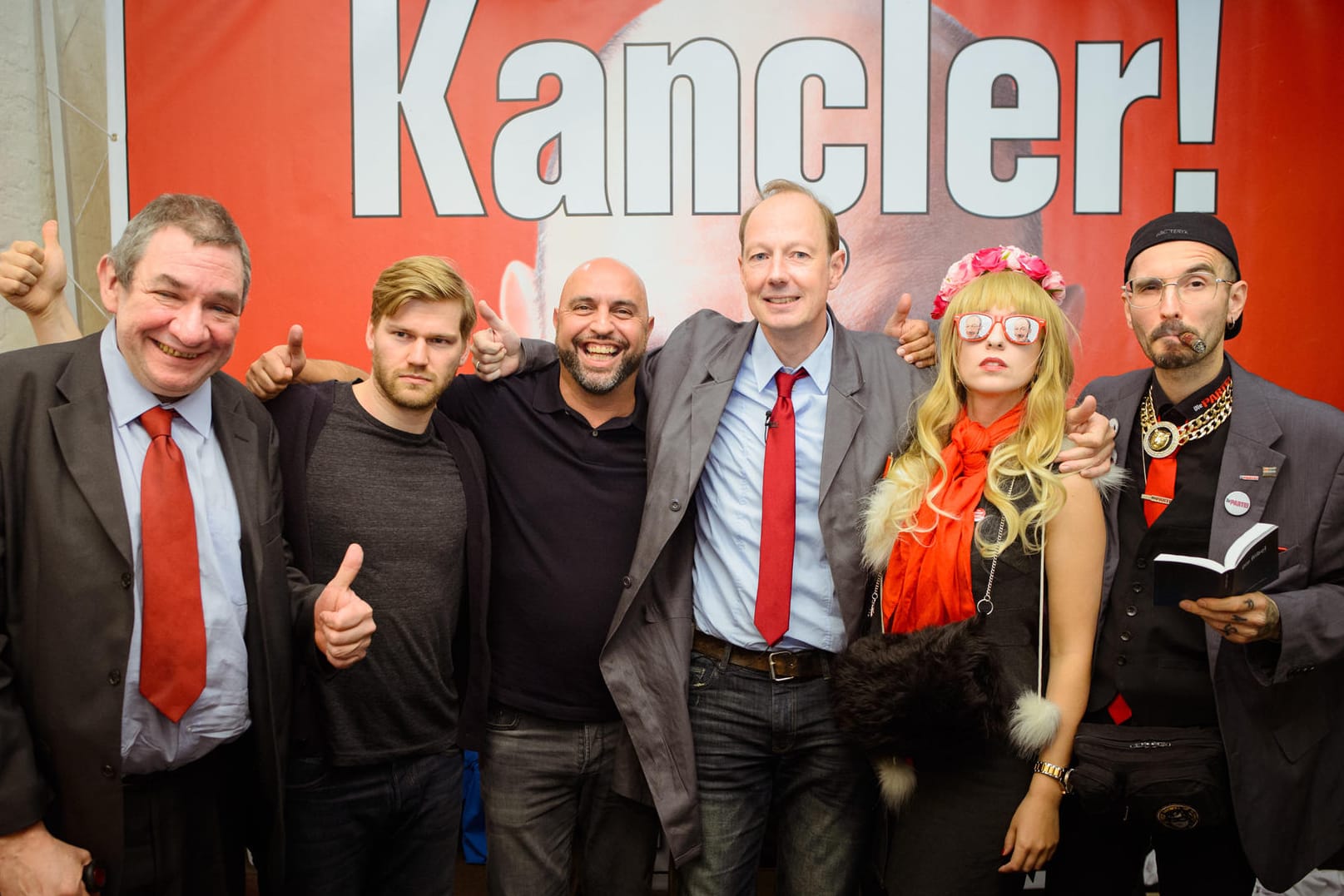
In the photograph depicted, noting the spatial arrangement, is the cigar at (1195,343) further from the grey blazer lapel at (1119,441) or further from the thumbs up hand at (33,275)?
the thumbs up hand at (33,275)

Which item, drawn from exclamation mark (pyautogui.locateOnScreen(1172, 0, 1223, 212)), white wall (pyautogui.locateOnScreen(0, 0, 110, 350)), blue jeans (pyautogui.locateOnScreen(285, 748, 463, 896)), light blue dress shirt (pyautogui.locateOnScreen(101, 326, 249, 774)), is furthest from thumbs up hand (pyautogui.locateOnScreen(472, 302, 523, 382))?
exclamation mark (pyautogui.locateOnScreen(1172, 0, 1223, 212))

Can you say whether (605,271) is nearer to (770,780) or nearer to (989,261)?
(989,261)

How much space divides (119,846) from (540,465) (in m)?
1.25

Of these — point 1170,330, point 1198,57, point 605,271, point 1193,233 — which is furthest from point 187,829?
point 1198,57

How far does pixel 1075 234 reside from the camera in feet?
11.5

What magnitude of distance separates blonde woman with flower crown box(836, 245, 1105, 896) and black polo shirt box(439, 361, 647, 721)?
69cm

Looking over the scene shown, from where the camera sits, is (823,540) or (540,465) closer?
(823,540)

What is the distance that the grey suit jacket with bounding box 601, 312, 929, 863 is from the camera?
90.0 inches

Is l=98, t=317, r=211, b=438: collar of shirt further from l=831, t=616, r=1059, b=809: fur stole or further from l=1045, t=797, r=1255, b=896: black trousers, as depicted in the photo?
l=1045, t=797, r=1255, b=896: black trousers

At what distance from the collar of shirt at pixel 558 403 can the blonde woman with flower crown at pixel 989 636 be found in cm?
79

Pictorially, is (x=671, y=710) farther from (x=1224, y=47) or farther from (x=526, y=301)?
(x=1224, y=47)

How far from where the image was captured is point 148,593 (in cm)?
178

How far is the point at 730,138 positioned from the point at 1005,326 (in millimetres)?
1775

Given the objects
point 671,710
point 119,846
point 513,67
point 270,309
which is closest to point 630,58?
point 513,67
